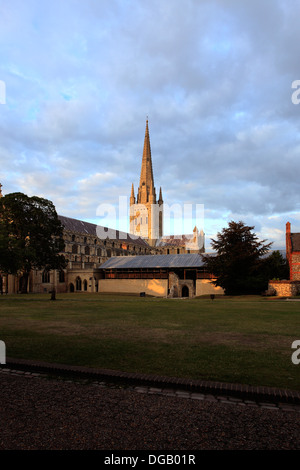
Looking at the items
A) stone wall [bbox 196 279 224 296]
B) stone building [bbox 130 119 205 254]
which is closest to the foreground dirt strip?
stone wall [bbox 196 279 224 296]

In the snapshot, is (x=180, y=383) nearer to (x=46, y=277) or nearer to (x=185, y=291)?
(x=185, y=291)

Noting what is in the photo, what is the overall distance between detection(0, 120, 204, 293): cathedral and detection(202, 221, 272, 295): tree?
2129 cm

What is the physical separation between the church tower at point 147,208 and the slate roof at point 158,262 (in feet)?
235

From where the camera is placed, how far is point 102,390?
5.70m

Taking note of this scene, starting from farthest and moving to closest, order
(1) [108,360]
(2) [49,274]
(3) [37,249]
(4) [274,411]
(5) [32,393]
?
(2) [49,274]
(3) [37,249]
(1) [108,360]
(5) [32,393]
(4) [274,411]

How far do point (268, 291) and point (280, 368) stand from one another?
36.1m

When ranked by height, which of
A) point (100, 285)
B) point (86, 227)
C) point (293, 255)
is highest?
point (86, 227)

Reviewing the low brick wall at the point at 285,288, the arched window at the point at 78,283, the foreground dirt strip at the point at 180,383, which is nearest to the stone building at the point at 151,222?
the arched window at the point at 78,283

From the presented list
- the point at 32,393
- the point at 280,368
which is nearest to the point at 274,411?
the point at 280,368

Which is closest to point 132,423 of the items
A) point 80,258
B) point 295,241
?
point 295,241

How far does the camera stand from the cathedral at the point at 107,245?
6200 centimetres
